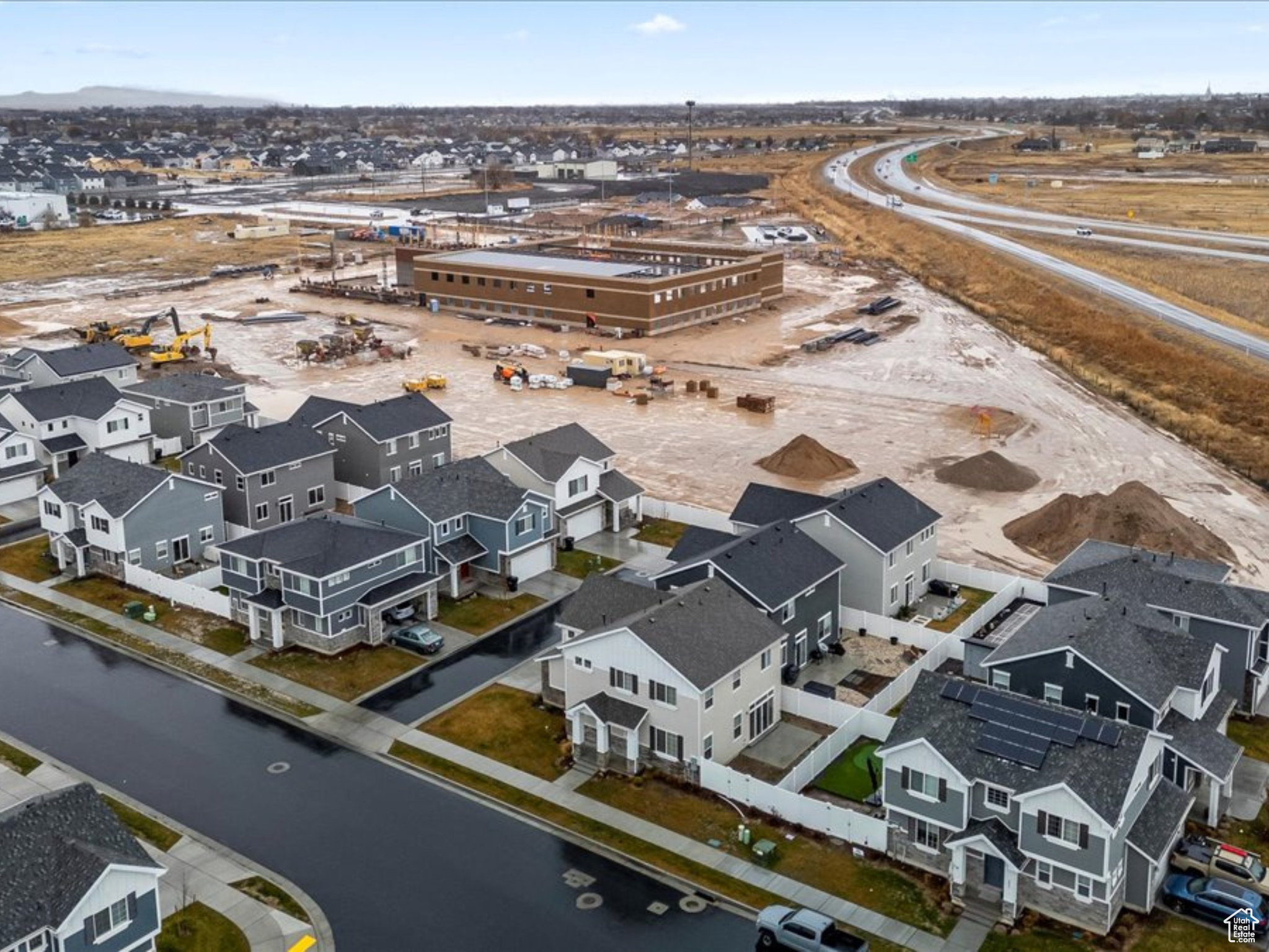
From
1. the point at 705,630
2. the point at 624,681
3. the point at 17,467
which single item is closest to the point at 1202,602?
the point at 705,630

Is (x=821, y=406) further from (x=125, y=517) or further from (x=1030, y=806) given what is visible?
(x=1030, y=806)

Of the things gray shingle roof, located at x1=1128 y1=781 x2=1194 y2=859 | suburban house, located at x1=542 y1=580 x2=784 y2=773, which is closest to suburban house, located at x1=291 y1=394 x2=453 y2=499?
suburban house, located at x1=542 y1=580 x2=784 y2=773

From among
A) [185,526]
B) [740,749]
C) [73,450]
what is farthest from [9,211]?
[740,749]

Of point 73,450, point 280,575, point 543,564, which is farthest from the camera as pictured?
point 73,450

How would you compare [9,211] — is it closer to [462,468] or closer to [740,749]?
[462,468]

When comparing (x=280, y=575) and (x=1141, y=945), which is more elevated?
(x=280, y=575)

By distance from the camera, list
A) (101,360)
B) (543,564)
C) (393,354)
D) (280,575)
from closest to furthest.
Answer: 1. (280,575)
2. (543,564)
3. (101,360)
4. (393,354)
